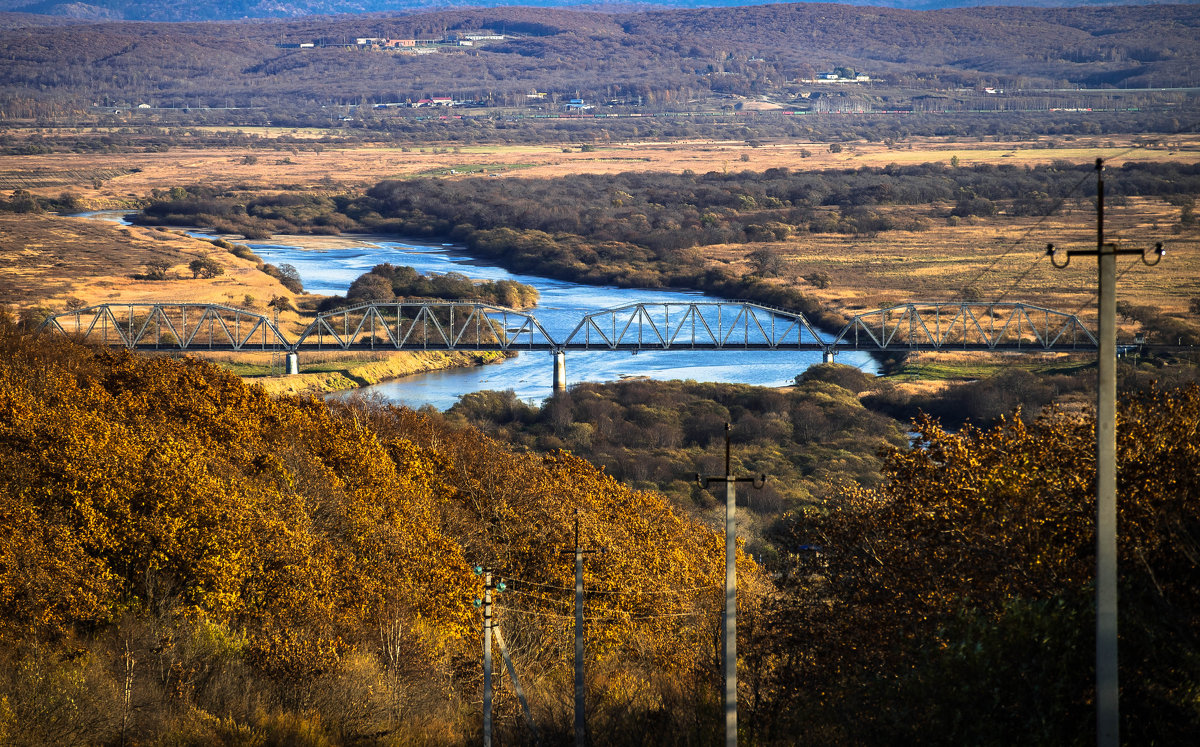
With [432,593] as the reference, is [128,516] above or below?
above

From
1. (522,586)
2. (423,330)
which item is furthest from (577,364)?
(522,586)

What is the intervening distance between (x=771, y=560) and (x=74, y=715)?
67.6ft

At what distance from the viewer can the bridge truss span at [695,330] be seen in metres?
80.1

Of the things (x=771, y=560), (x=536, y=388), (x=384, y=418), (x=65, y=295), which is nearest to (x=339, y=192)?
(x=65, y=295)

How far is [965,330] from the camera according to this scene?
250 feet

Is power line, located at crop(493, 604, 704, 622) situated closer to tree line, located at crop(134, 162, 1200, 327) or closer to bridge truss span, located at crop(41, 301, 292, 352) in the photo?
bridge truss span, located at crop(41, 301, 292, 352)

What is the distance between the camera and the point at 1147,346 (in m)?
72.2

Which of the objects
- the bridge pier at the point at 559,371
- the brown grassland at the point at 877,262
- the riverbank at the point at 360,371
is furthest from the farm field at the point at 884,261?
the bridge pier at the point at 559,371

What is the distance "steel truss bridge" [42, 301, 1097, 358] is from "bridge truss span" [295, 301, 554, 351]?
96mm

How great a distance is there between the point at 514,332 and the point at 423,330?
5925mm

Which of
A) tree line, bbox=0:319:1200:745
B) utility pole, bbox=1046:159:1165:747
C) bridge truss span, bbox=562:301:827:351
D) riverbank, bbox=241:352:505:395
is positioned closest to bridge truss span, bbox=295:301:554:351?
riverbank, bbox=241:352:505:395

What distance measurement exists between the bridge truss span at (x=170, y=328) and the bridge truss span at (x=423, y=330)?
314 cm

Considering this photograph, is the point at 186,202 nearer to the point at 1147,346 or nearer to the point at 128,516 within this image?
the point at 1147,346

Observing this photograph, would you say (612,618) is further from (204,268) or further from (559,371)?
(204,268)
